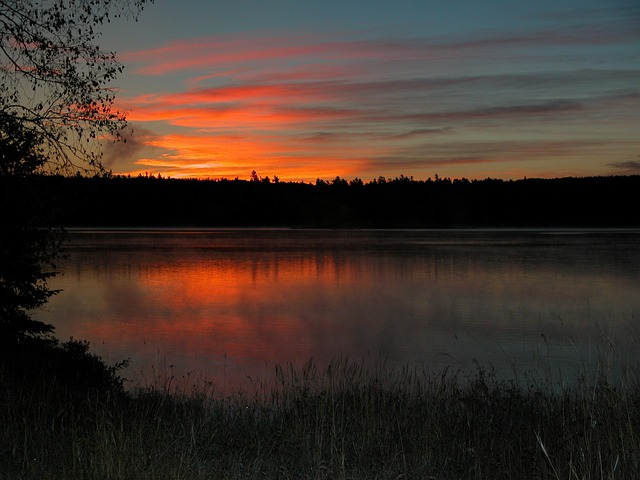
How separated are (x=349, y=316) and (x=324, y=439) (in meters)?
18.8

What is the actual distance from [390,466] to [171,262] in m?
54.3

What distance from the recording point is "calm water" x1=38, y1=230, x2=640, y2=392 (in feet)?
61.0

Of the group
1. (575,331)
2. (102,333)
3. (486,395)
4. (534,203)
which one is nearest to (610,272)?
(575,331)

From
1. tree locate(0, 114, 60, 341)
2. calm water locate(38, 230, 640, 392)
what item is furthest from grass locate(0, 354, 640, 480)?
tree locate(0, 114, 60, 341)

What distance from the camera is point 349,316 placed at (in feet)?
92.1

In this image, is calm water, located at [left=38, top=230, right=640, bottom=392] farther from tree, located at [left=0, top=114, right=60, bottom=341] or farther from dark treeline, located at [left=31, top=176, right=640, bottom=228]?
dark treeline, located at [left=31, top=176, right=640, bottom=228]

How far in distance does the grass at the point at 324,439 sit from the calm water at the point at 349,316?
5.40 feet

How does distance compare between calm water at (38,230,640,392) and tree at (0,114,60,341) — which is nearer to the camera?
tree at (0,114,60,341)

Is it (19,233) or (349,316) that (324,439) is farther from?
(349,316)

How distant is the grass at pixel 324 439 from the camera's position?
7.49 m

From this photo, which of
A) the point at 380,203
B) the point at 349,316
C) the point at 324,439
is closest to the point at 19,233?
the point at 324,439

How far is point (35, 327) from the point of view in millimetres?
16000

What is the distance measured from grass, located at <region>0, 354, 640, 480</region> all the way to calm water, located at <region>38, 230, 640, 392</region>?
1645mm

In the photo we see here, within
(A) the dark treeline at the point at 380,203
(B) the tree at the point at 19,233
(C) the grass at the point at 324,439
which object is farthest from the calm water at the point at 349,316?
(A) the dark treeline at the point at 380,203
